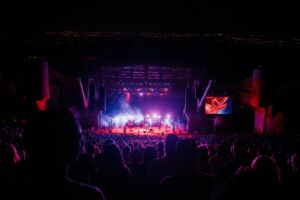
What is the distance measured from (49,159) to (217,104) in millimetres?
18042

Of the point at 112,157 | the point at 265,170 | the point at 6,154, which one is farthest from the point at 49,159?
the point at 6,154

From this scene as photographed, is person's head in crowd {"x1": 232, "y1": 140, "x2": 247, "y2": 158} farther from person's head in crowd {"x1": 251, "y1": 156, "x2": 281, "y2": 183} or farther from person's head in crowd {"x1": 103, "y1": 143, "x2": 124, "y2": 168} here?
person's head in crowd {"x1": 103, "y1": 143, "x2": 124, "y2": 168}

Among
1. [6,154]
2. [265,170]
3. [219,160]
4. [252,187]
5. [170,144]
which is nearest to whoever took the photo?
[252,187]

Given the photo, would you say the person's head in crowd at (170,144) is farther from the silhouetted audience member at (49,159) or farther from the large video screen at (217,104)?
the large video screen at (217,104)

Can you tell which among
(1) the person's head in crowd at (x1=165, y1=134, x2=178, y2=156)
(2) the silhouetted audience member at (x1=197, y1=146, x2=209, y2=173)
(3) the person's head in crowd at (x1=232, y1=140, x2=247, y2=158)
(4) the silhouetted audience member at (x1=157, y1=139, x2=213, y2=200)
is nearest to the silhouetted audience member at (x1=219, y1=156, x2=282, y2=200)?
(4) the silhouetted audience member at (x1=157, y1=139, x2=213, y2=200)

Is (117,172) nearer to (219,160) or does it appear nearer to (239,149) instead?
(239,149)

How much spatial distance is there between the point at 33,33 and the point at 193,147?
5723 millimetres

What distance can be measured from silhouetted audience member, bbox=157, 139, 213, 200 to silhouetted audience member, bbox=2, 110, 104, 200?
1.29m

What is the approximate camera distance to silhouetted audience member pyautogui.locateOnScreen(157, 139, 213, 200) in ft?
8.55

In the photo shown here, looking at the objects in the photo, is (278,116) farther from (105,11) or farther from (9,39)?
(9,39)

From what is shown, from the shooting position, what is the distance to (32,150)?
146 cm

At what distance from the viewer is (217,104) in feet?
61.4

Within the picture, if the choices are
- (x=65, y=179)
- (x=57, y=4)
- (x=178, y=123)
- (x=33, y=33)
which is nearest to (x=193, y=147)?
(x=65, y=179)

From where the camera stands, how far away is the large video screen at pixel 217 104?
18578 mm
